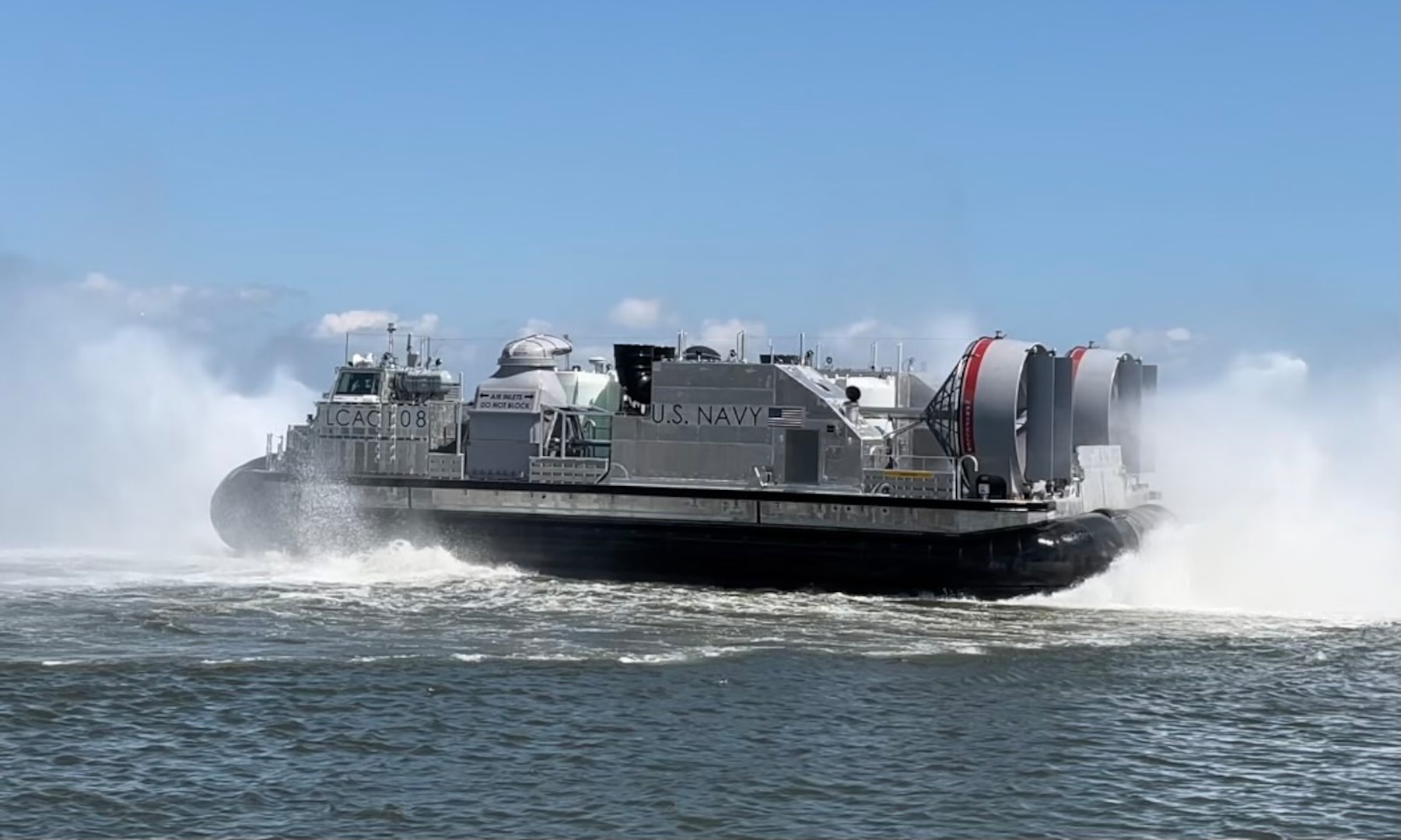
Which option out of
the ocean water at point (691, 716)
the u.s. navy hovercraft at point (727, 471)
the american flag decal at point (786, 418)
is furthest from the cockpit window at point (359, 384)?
the american flag decal at point (786, 418)

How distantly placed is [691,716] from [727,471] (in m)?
10.2

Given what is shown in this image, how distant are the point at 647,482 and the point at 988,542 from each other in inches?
223

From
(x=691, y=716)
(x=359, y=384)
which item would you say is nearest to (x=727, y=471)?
(x=359, y=384)

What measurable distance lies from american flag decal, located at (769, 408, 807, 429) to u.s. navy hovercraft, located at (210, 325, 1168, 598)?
0.04m

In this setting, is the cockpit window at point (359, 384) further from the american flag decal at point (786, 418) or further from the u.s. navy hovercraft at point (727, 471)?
the american flag decal at point (786, 418)

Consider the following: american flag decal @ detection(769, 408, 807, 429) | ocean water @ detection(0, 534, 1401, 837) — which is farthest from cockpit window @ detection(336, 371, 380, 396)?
american flag decal @ detection(769, 408, 807, 429)

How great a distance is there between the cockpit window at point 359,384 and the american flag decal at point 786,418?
770cm

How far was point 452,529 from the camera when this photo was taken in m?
25.7

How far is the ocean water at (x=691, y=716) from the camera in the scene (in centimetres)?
1225

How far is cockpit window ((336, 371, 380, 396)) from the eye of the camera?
28.4 metres

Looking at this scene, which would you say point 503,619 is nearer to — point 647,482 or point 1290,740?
point 647,482

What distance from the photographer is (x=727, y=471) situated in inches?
993

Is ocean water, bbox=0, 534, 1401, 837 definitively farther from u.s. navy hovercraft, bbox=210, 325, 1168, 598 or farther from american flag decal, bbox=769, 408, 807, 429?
american flag decal, bbox=769, 408, 807, 429

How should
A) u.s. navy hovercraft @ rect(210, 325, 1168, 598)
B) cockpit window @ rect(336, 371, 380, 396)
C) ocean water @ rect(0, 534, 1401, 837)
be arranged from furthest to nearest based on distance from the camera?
cockpit window @ rect(336, 371, 380, 396)
u.s. navy hovercraft @ rect(210, 325, 1168, 598)
ocean water @ rect(0, 534, 1401, 837)
